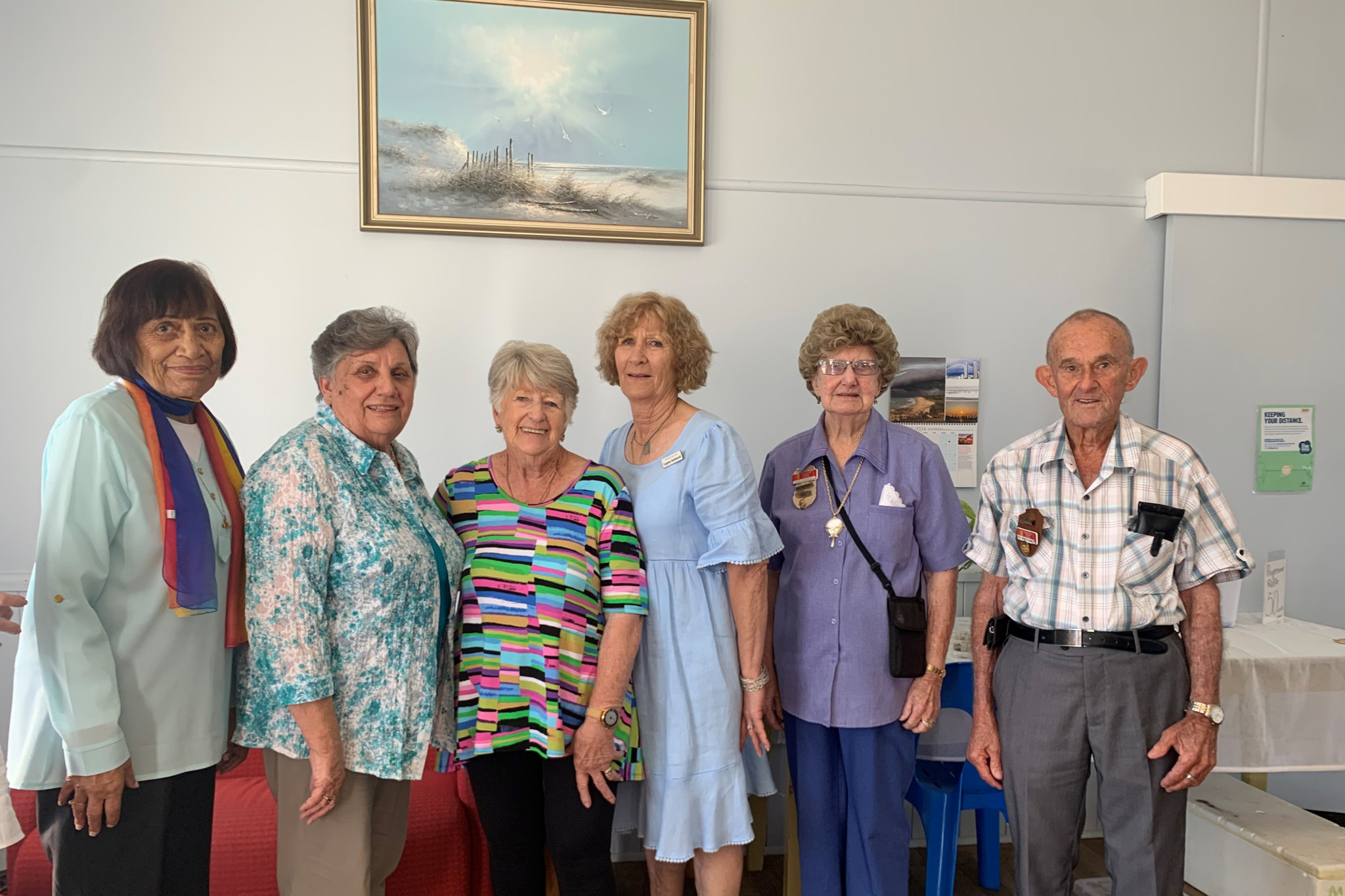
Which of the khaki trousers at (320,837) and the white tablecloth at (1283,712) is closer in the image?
the khaki trousers at (320,837)

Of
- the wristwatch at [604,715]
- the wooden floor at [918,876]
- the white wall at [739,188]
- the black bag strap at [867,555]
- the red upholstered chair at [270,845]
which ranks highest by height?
the white wall at [739,188]

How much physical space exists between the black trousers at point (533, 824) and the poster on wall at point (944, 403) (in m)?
1.87

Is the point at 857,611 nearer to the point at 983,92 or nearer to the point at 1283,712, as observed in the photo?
the point at 1283,712

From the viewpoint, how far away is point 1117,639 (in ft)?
5.66

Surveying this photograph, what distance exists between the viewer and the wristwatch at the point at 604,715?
1661 millimetres

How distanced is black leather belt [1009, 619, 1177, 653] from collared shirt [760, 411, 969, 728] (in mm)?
297

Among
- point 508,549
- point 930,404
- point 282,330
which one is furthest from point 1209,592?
point 282,330

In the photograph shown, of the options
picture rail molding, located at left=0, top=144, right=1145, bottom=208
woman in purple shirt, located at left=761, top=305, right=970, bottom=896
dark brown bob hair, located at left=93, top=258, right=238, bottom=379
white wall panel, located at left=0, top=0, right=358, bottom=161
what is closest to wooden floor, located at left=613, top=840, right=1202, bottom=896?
woman in purple shirt, located at left=761, top=305, right=970, bottom=896

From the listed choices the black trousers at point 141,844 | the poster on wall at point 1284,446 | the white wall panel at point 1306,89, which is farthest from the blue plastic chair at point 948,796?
the white wall panel at point 1306,89

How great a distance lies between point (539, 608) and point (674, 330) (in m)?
0.77

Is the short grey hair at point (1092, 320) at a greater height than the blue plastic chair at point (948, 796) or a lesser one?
greater

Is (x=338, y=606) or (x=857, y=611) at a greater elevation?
(x=338, y=606)

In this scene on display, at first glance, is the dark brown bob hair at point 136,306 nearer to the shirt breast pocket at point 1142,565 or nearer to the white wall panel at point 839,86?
the white wall panel at point 839,86

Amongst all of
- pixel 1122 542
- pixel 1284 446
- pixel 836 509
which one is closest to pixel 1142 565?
pixel 1122 542
